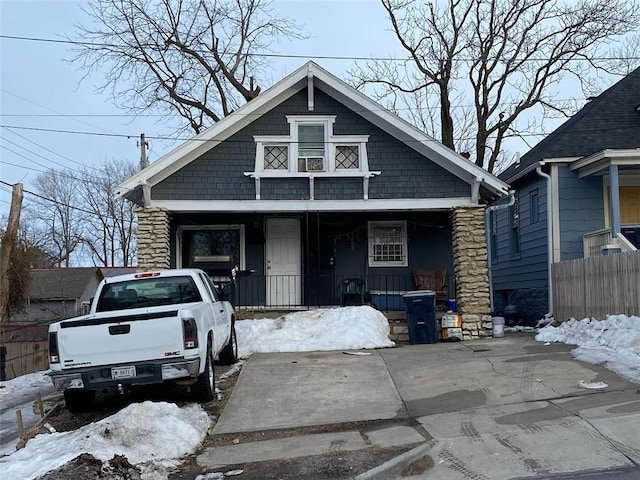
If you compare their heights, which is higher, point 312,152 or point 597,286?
point 312,152

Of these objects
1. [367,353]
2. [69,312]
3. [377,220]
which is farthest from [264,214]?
[69,312]

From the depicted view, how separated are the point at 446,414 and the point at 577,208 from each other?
401 inches

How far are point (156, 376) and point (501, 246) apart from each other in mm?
15648

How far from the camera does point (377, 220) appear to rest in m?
16.2

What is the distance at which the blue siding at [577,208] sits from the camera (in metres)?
15.5

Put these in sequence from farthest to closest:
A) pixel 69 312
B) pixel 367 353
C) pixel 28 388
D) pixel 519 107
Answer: pixel 69 312 → pixel 519 107 → pixel 28 388 → pixel 367 353

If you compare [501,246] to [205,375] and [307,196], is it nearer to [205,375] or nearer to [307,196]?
[307,196]

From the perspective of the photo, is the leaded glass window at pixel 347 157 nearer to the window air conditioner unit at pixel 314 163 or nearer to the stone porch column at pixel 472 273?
the window air conditioner unit at pixel 314 163

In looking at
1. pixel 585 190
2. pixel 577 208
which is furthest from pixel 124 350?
pixel 585 190

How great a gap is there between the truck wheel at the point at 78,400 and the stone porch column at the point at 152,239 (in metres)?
5.91

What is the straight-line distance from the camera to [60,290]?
31578 millimetres

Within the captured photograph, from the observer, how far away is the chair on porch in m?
15.7

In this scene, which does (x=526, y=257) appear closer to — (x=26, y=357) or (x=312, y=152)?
(x=312, y=152)

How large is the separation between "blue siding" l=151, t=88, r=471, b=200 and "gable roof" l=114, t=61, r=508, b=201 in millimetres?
159
